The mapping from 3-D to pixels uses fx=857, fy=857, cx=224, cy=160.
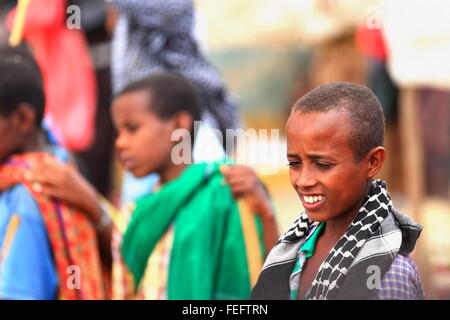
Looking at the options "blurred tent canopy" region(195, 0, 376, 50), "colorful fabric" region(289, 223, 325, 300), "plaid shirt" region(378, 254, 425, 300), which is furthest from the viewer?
"blurred tent canopy" region(195, 0, 376, 50)

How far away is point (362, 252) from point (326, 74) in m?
4.54

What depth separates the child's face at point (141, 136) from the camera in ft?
9.89

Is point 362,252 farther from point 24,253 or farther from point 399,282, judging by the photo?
point 24,253

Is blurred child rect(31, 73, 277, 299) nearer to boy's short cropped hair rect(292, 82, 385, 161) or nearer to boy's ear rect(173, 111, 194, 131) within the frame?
boy's ear rect(173, 111, 194, 131)

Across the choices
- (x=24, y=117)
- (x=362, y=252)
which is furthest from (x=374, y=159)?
(x=24, y=117)

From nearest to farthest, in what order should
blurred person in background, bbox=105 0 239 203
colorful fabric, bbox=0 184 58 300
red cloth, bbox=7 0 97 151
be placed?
1. colorful fabric, bbox=0 184 58 300
2. blurred person in background, bbox=105 0 239 203
3. red cloth, bbox=7 0 97 151

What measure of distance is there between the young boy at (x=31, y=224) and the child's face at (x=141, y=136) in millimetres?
340

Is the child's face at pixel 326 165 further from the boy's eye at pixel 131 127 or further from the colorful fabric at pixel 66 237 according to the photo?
the colorful fabric at pixel 66 237

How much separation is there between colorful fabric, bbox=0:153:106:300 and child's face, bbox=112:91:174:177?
31 cm

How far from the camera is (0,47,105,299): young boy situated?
2996 millimetres

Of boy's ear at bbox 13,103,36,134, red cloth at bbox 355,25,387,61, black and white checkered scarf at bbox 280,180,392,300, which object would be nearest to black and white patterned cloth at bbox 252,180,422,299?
black and white checkered scarf at bbox 280,180,392,300

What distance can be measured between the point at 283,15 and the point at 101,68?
124 centimetres

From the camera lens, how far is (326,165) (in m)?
1.91
